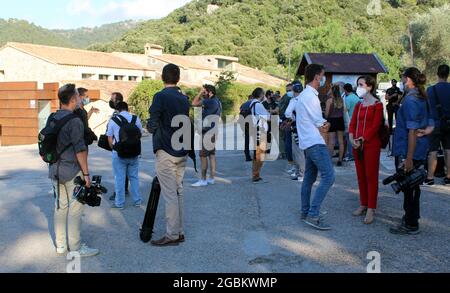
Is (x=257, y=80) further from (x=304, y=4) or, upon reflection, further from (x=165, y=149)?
(x=165, y=149)

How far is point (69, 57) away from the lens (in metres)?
43.5

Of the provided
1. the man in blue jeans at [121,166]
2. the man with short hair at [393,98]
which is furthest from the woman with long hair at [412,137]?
the man with short hair at [393,98]

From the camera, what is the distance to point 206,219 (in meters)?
6.24

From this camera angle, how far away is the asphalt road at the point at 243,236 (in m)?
4.54

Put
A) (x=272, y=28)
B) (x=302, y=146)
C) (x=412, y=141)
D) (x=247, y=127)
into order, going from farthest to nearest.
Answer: (x=272, y=28) < (x=247, y=127) < (x=302, y=146) < (x=412, y=141)

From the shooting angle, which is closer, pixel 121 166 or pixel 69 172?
pixel 69 172

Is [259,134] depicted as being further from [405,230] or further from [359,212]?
[405,230]

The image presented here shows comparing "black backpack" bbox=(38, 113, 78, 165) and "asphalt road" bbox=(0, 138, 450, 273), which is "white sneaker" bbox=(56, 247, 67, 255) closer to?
"asphalt road" bbox=(0, 138, 450, 273)

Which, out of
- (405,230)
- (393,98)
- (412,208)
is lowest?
(405,230)

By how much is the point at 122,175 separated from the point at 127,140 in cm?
60

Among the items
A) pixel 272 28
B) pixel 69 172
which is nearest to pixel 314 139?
pixel 69 172

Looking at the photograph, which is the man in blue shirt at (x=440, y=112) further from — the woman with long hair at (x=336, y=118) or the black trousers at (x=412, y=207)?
the black trousers at (x=412, y=207)

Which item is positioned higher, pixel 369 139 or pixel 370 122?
pixel 370 122

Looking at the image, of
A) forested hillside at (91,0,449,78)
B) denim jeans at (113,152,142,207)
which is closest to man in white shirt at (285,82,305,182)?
denim jeans at (113,152,142,207)
